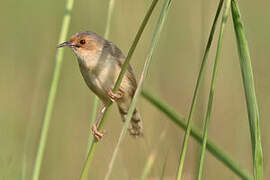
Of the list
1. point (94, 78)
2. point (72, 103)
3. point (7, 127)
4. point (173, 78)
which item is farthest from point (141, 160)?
point (173, 78)

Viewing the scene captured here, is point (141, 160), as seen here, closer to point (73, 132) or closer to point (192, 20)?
point (73, 132)

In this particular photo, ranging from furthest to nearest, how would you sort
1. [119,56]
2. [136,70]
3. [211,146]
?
[136,70], [119,56], [211,146]

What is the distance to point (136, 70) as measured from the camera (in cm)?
516

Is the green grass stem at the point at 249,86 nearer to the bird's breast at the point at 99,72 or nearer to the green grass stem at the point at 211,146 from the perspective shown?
the green grass stem at the point at 211,146

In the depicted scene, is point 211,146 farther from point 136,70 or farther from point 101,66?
point 136,70

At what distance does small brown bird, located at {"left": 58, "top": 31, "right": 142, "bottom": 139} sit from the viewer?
10.9 feet

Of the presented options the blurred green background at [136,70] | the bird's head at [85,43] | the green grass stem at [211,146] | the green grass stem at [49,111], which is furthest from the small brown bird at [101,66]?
the green grass stem at [211,146]

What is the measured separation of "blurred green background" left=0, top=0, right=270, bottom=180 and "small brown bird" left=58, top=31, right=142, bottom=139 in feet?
1.44

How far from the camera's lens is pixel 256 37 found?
17.0 feet

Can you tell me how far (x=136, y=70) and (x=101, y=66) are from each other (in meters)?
1.81

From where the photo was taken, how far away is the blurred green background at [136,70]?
436 centimetres

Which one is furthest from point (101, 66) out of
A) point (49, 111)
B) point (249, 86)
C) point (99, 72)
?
point (249, 86)

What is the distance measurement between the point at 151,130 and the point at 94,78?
4.49ft

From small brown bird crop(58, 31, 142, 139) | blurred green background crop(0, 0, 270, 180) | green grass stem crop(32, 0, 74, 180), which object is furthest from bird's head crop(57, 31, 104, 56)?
green grass stem crop(32, 0, 74, 180)
